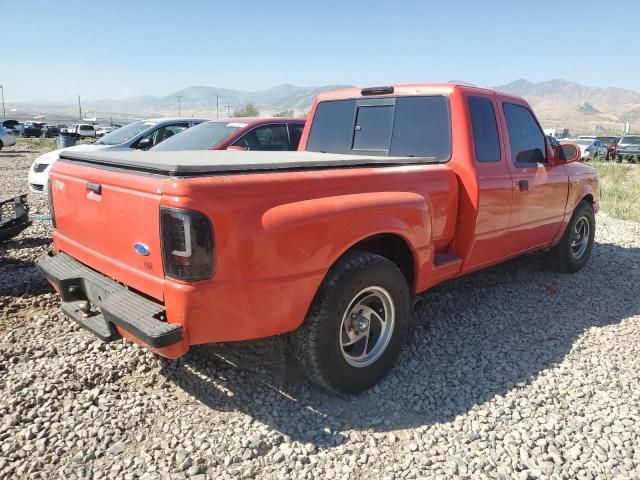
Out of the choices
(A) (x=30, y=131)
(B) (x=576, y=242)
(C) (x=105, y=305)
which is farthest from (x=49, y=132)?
(C) (x=105, y=305)

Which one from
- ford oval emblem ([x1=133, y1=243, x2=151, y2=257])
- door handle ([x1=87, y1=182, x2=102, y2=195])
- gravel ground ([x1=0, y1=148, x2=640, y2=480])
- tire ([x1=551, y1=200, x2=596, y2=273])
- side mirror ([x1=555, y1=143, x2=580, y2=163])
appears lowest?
gravel ground ([x1=0, y1=148, x2=640, y2=480])

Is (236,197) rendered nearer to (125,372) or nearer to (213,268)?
(213,268)

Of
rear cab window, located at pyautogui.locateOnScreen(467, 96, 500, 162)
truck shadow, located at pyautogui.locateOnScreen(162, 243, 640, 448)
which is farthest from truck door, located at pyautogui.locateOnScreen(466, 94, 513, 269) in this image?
truck shadow, located at pyautogui.locateOnScreen(162, 243, 640, 448)

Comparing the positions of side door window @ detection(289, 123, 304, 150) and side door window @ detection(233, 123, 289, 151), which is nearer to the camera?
side door window @ detection(233, 123, 289, 151)

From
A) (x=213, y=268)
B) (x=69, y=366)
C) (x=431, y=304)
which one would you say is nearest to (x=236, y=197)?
(x=213, y=268)

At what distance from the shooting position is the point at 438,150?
12.5ft

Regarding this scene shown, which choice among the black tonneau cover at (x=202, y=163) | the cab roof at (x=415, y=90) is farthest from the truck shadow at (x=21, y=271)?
the cab roof at (x=415, y=90)

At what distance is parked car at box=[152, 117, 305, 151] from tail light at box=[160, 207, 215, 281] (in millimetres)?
4526

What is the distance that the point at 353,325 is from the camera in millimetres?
3016

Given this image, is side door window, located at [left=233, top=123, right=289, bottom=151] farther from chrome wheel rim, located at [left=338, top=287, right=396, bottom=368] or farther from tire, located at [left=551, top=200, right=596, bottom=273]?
chrome wheel rim, located at [left=338, top=287, right=396, bottom=368]

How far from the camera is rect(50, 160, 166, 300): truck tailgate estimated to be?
7.74 feet

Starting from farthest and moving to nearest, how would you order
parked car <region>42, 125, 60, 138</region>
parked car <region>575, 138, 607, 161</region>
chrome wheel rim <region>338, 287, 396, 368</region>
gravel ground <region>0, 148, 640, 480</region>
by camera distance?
parked car <region>42, 125, 60, 138</region> → parked car <region>575, 138, 607, 161</region> → chrome wheel rim <region>338, 287, 396, 368</region> → gravel ground <region>0, 148, 640, 480</region>

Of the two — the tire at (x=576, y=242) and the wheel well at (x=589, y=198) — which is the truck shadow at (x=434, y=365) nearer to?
the tire at (x=576, y=242)

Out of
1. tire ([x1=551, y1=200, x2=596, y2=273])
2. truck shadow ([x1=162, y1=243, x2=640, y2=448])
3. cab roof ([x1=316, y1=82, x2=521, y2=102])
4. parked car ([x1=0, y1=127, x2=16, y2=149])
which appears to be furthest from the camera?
parked car ([x1=0, y1=127, x2=16, y2=149])
